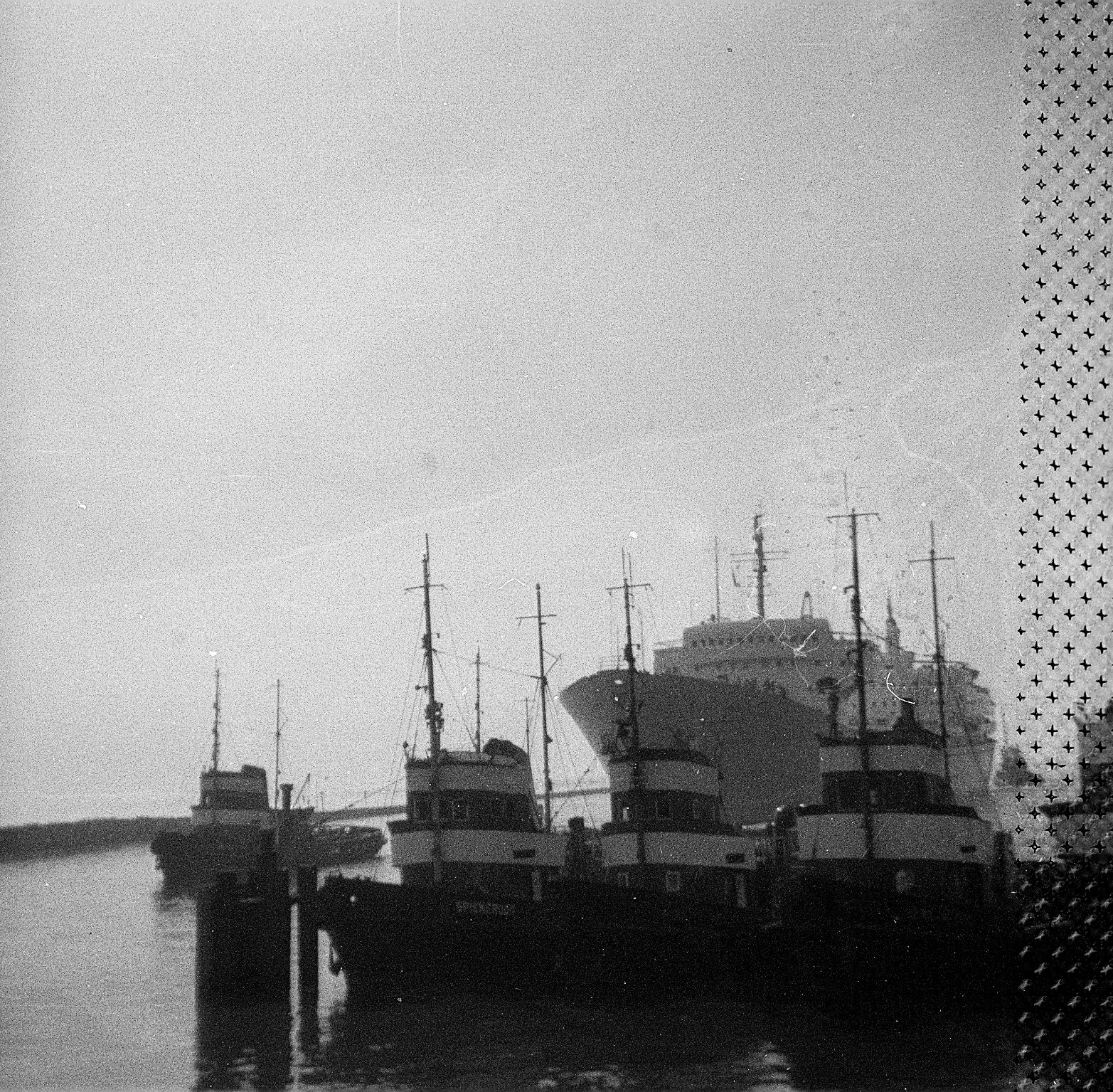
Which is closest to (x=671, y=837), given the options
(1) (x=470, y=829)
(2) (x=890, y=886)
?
(2) (x=890, y=886)

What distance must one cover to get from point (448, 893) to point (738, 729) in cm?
2415

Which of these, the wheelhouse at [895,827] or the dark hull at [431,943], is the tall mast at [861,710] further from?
the dark hull at [431,943]

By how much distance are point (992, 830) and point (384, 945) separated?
50.1ft

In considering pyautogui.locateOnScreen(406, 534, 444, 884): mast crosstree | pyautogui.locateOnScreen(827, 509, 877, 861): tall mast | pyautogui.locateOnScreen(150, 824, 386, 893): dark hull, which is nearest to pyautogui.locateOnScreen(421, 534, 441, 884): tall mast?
pyautogui.locateOnScreen(406, 534, 444, 884): mast crosstree

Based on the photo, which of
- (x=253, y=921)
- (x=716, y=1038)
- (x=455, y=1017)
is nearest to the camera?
(x=716, y=1038)

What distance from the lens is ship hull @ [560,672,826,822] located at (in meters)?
51.6

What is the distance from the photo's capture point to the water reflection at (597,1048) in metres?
20.2

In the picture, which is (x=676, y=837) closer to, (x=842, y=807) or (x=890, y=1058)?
(x=842, y=807)

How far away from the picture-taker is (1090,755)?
9.51m

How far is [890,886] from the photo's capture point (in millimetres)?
29172

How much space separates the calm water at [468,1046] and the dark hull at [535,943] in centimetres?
111

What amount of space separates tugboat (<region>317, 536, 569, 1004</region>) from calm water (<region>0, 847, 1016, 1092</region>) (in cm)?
131

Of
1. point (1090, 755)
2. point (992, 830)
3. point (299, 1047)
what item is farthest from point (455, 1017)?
point (1090, 755)

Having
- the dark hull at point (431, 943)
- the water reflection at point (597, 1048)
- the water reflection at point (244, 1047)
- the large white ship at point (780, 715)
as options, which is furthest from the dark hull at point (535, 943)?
the large white ship at point (780, 715)
